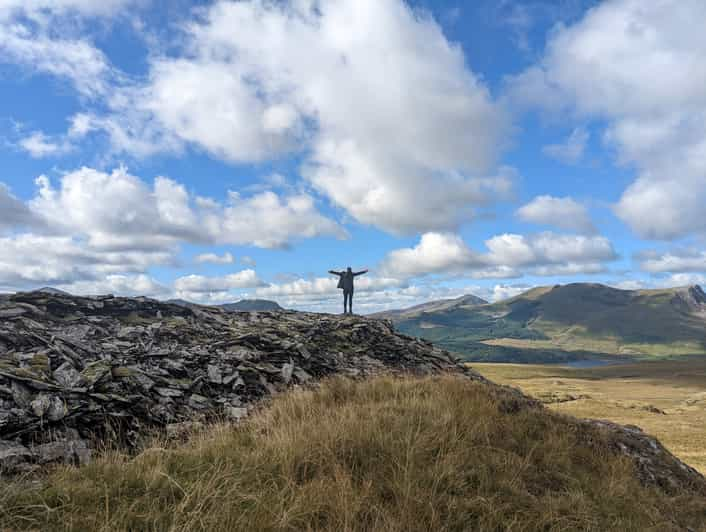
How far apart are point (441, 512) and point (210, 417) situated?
288 inches

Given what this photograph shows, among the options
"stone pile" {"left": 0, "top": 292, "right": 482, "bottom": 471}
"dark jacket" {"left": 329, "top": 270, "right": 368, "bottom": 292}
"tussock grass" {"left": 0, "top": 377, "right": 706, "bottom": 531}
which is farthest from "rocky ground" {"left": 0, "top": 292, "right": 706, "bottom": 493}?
"dark jacket" {"left": 329, "top": 270, "right": 368, "bottom": 292}

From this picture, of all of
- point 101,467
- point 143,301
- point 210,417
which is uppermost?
point 143,301

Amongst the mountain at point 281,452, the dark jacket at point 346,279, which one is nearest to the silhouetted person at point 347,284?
the dark jacket at point 346,279

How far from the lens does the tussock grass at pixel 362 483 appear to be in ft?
14.9

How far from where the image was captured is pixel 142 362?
13578 millimetres

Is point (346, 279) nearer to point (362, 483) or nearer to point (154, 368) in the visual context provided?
point (154, 368)

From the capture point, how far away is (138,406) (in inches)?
395

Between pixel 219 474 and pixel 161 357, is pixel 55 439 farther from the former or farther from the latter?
pixel 161 357

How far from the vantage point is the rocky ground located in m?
8.70

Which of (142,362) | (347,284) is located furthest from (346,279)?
(142,362)

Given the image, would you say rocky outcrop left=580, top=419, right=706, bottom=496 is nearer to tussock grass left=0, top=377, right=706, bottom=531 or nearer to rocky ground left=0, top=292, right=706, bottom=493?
rocky ground left=0, top=292, right=706, bottom=493

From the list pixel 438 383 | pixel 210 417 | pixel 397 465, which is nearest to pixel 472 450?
pixel 397 465

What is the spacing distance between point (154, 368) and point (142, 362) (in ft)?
3.27

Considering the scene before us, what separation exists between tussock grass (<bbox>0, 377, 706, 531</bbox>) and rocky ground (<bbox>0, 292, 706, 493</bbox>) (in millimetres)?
2179
